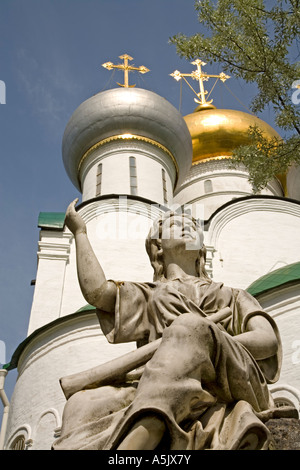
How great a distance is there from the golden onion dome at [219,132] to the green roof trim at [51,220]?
7.51m

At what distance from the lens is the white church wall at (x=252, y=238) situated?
12.7 metres

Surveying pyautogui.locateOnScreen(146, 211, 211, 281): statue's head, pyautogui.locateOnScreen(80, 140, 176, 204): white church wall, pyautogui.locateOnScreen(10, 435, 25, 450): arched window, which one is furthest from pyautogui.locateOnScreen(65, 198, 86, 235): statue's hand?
pyautogui.locateOnScreen(80, 140, 176, 204): white church wall

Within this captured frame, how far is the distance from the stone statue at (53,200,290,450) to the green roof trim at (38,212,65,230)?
33.7 feet

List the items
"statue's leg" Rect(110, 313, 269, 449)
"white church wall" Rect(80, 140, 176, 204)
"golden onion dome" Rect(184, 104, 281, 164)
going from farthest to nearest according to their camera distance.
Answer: "golden onion dome" Rect(184, 104, 281, 164), "white church wall" Rect(80, 140, 176, 204), "statue's leg" Rect(110, 313, 269, 449)

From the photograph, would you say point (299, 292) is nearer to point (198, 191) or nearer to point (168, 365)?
point (168, 365)

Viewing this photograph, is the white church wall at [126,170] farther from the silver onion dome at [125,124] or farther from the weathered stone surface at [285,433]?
the weathered stone surface at [285,433]

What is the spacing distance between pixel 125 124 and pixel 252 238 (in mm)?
4737

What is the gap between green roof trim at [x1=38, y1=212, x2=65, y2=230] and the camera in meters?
13.4

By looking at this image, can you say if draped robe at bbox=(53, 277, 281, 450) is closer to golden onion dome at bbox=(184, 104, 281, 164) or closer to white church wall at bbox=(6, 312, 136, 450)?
white church wall at bbox=(6, 312, 136, 450)

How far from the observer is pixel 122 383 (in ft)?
8.41

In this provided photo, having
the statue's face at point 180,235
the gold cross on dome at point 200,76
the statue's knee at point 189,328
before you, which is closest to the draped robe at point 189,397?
the statue's knee at point 189,328

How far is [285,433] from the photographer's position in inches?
92.5

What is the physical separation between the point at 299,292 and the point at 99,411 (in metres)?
7.20

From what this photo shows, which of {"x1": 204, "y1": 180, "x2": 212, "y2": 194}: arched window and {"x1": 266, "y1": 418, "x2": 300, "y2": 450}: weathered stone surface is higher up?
{"x1": 204, "y1": 180, "x2": 212, "y2": 194}: arched window
